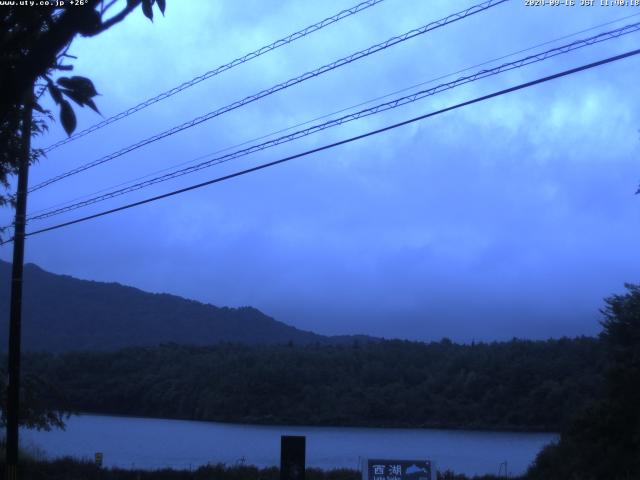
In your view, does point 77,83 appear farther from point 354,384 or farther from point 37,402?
point 354,384

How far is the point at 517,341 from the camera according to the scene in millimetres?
38562

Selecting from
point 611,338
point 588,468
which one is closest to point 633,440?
point 588,468

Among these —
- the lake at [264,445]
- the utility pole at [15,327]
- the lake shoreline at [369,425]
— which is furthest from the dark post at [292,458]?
the lake shoreline at [369,425]

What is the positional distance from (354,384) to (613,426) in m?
17.0

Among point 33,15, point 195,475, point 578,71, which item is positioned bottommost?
point 195,475

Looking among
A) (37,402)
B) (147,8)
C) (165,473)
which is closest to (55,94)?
(147,8)

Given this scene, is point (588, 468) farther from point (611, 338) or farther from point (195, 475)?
point (195, 475)

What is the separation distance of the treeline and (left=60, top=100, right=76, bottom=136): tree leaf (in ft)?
94.4

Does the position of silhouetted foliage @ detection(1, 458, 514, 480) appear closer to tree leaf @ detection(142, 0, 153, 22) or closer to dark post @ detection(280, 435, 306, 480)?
dark post @ detection(280, 435, 306, 480)

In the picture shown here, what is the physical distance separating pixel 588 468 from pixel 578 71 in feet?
47.5

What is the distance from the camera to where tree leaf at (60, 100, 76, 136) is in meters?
4.41

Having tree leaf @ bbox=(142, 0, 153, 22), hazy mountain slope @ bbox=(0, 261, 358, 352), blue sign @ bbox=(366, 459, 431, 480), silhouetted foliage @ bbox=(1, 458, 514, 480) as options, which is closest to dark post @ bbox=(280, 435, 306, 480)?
blue sign @ bbox=(366, 459, 431, 480)

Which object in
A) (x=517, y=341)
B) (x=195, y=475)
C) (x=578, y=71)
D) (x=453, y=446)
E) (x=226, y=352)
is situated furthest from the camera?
(x=226, y=352)

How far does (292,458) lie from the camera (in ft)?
48.1
